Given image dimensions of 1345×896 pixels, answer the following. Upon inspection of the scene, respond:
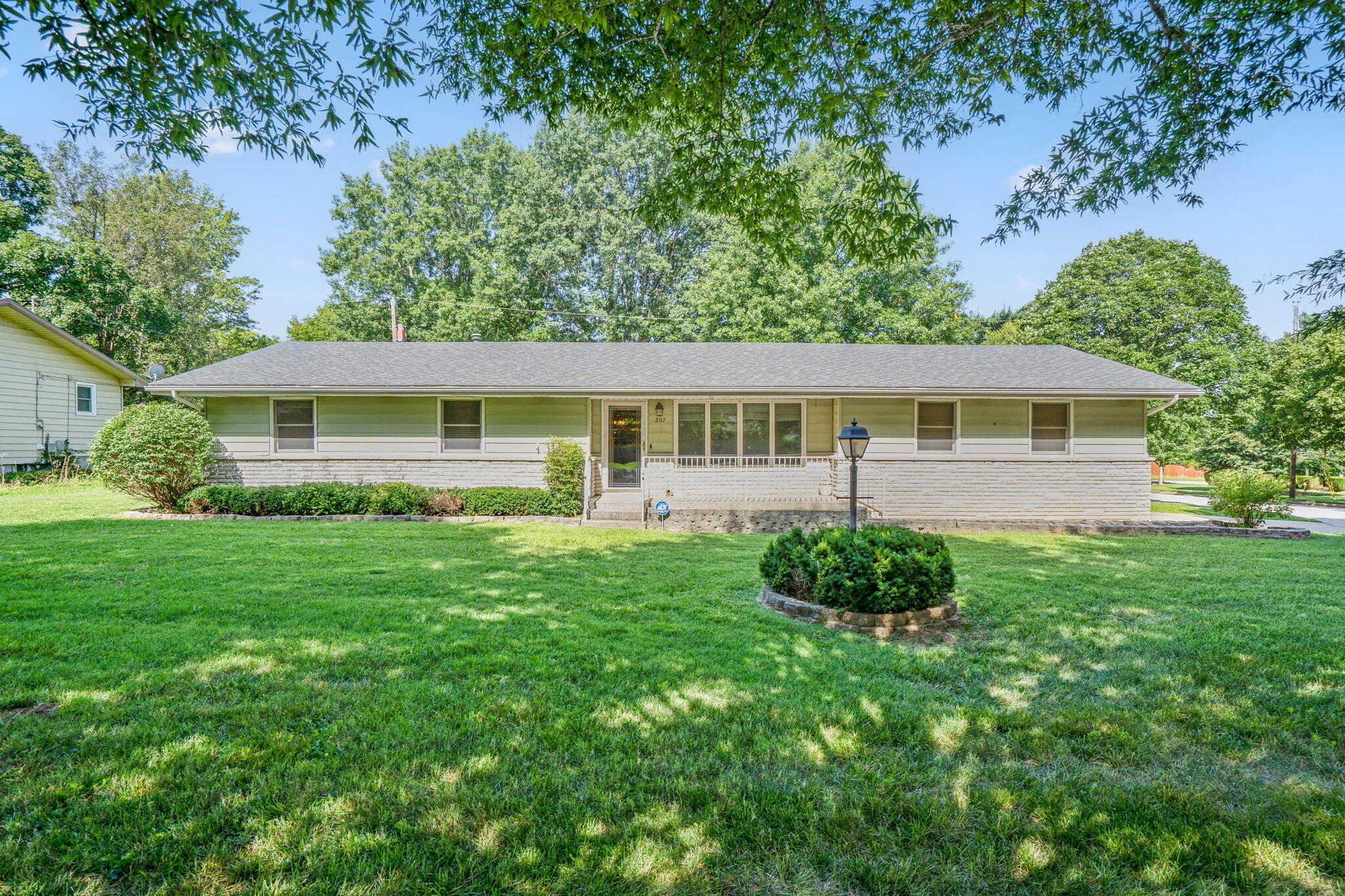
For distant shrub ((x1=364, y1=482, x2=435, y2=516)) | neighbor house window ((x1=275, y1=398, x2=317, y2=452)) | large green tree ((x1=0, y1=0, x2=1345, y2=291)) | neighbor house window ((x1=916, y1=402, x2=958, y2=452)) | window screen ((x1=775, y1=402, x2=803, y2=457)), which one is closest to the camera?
large green tree ((x1=0, y1=0, x2=1345, y2=291))

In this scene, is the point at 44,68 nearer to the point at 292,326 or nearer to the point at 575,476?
the point at 575,476

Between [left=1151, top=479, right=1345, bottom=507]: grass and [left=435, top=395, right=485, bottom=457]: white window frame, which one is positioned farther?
[left=1151, top=479, right=1345, bottom=507]: grass

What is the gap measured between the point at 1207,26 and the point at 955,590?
16.4 ft

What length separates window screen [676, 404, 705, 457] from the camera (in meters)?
13.5

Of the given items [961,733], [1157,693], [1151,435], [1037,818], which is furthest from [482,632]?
[1151,435]

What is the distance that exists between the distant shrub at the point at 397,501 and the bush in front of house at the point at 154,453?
3564 millimetres

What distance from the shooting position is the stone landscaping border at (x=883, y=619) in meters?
4.86

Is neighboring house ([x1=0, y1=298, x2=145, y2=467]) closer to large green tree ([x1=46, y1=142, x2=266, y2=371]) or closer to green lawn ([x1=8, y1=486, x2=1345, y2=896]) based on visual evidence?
large green tree ([x1=46, y1=142, x2=266, y2=371])

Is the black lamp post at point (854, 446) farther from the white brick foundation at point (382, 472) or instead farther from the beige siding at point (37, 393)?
the beige siding at point (37, 393)

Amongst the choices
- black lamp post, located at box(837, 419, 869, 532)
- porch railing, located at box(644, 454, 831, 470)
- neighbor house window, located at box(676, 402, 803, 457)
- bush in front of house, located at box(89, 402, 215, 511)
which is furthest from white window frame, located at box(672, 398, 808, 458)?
bush in front of house, located at box(89, 402, 215, 511)

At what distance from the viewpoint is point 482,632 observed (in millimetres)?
4473

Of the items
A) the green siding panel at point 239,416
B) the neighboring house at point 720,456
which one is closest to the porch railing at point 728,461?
the neighboring house at point 720,456

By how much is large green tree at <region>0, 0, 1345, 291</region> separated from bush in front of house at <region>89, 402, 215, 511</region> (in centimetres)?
925

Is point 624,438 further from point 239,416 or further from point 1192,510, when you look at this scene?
point 1192,510
